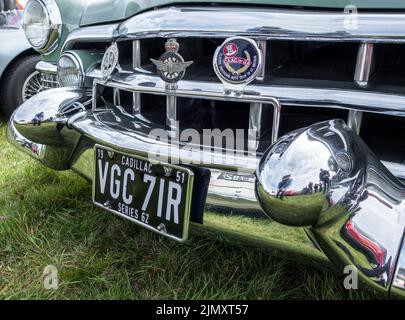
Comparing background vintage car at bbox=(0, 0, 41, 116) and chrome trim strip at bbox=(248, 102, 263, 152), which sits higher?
chrome trim strip at bbox=(248, 102, 263, 152)

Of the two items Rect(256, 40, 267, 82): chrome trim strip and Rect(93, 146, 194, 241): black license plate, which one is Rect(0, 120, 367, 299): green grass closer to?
Rect(93, 146, 194, 241): black license plate

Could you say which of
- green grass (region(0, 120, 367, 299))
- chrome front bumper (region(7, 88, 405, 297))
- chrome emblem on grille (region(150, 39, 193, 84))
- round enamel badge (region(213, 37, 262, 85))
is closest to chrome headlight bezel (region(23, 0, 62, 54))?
chrome front bumper (region(7, 88, 405, 297))

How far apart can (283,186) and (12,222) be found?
1.38 metres

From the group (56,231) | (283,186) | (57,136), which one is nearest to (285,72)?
(283,186)

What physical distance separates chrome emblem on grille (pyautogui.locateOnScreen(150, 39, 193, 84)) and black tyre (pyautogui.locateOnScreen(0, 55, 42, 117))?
222 cm

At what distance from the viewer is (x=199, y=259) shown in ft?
5.51

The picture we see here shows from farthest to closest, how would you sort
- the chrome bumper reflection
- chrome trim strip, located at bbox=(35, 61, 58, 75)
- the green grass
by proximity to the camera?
chrome trim strip, located at bbox=(35, 61, 58, 75) → the green grass → the chrome bumper reflection

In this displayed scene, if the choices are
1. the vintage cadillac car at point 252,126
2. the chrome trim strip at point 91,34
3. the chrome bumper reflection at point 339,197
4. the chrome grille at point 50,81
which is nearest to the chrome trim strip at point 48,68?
the chrome grille at point 50,81

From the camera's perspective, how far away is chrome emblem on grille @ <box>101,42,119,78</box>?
1621 mm

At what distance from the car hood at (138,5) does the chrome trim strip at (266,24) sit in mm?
19

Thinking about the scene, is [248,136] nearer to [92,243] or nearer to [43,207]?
[92,243]

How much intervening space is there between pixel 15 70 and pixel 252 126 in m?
2.59

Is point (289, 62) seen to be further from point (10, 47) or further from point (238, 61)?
point (10, 47)

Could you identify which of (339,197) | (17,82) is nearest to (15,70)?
(17,82)
